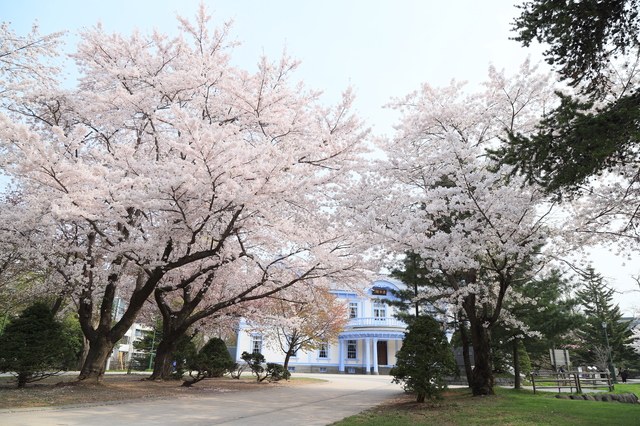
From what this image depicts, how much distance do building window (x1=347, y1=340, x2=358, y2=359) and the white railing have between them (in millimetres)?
2511

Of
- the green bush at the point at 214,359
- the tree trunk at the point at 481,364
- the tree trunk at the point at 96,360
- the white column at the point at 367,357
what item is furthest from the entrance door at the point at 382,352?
the tree trunk at the point at 96,360

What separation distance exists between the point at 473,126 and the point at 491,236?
13.3ft

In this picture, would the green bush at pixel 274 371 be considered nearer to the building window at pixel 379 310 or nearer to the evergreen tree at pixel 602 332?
the building window at pixel 379 310

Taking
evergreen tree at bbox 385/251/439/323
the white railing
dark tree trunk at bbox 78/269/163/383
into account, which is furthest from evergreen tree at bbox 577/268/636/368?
dark tree trunk at bbox 78/269/163/383

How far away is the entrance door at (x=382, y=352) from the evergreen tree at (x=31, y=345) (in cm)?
2924

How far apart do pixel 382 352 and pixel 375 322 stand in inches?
148

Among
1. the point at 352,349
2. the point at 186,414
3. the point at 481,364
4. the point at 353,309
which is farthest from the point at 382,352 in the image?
the point at 186,414

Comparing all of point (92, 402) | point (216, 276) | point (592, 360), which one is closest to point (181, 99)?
point (216, 276)

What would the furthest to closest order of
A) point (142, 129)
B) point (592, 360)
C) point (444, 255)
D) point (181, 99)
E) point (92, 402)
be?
point (592, 360)
point (142, 129)
point (181, 99)
point (444, 255)
point (92, 402)

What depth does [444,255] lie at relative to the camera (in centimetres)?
881

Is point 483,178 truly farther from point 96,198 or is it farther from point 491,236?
point 96,198

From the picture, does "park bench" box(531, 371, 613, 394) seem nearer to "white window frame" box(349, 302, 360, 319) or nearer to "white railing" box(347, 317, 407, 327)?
"white railing" box(347, 317, 407, 327)

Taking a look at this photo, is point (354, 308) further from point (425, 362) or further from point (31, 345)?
point (31, 345)

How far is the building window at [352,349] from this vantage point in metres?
35.0
